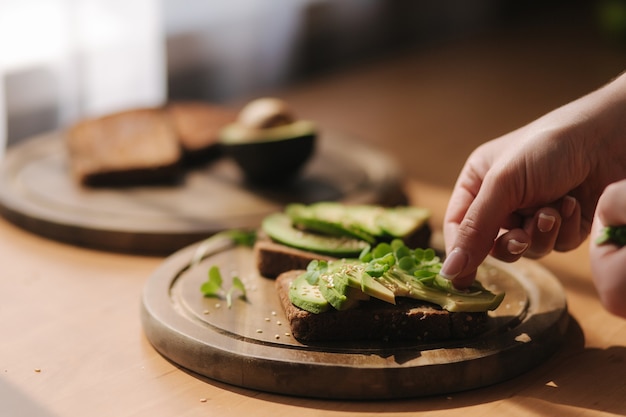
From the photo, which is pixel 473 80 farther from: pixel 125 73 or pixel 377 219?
pixel 377 219

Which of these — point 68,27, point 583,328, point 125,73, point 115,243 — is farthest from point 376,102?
point 583,328

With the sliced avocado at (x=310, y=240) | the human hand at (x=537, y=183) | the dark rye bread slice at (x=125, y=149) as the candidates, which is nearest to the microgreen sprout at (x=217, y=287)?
the sliced avocado at (x=310, y=240)

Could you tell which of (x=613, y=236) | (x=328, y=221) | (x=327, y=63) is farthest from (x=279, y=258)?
(x=327, y=63)

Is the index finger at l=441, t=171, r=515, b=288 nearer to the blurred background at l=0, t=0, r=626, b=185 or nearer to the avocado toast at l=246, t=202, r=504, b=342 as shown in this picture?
the avocado toast at l=246, t=202, r=504, b=342

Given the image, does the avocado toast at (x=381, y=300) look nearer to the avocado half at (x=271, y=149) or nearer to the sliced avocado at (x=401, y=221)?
the sliced avocado at (x=401, y=221)

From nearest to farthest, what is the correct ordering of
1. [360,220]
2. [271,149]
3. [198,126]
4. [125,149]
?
1. [360,220]
2. [271,149]
3. [125,149]
4. [198,126]

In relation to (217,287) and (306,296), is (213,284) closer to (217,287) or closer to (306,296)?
(217,287)
